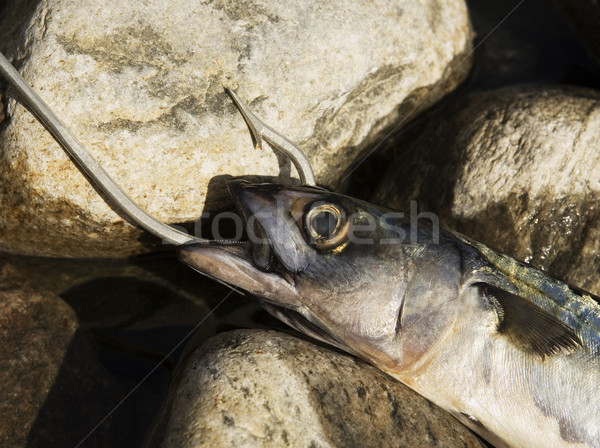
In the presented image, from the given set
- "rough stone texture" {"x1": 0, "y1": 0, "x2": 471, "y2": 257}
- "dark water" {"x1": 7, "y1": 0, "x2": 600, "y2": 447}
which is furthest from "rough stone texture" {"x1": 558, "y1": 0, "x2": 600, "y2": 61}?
"rough stone texture" {"x1": 0, "y1": 0, "x2": 471, "y2": 257}

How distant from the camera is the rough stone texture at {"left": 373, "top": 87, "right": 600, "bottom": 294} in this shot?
149 inches

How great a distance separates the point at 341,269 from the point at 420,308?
449 millimetres

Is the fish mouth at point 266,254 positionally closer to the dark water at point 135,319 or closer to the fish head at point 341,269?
the fish head at point 341,269

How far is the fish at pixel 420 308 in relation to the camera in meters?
2.76

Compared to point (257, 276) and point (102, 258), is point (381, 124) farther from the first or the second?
point (102, 258)

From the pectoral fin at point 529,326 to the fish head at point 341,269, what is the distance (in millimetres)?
247

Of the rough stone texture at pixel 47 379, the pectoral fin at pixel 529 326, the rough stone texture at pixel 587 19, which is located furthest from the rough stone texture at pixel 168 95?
Answer: the rough stone texture at pixel 587 19

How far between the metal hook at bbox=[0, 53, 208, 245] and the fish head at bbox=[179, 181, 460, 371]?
0.24m

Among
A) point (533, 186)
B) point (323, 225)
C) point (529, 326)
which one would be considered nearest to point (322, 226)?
point (323, 225)

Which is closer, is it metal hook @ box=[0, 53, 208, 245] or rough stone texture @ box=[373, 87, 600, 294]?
metal hook @ box=[0, 53, 208, 245]

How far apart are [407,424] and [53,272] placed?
2517 mm

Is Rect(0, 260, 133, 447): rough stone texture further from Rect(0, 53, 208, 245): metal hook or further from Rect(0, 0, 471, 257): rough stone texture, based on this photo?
Rect(0, 53, 208, 245): metal hook

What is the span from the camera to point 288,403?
2742 millimetres

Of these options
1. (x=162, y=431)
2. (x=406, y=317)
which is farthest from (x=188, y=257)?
(x=406, y=317)
